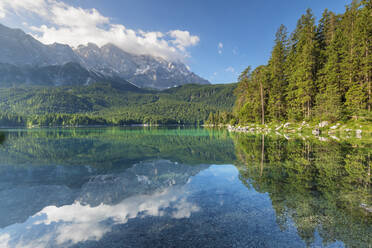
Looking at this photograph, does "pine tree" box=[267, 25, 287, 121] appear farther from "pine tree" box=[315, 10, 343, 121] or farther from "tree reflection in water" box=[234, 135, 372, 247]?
"tree reflection in water" box=[234, 135, 372, 247]

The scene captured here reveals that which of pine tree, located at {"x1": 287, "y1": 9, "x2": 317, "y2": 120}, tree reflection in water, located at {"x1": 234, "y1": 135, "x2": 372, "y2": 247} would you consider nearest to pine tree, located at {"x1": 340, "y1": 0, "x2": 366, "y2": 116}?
pine tree, located at {"x1": 287, "y1": 9, "x2": 317, "y2": 120}

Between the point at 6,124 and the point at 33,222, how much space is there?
22099 cm

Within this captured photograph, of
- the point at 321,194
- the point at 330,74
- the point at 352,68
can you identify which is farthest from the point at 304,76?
the point at 321,194

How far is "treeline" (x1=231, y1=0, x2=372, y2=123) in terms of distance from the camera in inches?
1462

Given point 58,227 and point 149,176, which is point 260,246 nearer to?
point 58,227

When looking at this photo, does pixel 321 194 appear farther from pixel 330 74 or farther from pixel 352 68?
pixel 330 74

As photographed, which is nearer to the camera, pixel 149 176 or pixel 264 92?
pixel 149 176

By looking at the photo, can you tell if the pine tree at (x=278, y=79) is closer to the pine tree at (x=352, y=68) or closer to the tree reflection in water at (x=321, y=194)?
the pine tree at (x=352, y=68)

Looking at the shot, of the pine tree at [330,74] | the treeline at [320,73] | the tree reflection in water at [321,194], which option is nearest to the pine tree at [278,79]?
the treeline at [320,73]

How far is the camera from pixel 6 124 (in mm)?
165125

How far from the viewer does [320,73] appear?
45812 millimetres

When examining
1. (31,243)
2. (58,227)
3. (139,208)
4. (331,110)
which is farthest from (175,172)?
(331,110)

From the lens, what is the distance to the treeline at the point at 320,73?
122ft

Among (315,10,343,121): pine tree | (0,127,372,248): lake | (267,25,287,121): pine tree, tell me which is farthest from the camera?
(267,25,287,121): pine tree
